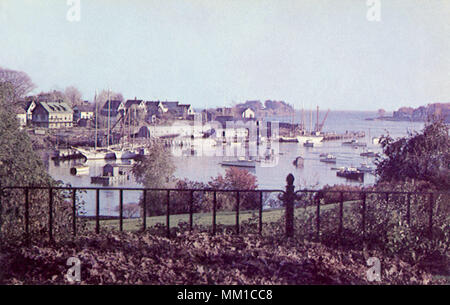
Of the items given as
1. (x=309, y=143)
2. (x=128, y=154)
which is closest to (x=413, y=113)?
(x=309, y=143)

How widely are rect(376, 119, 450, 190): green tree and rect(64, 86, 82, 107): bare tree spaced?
56.0 ft

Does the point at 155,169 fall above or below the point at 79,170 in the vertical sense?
above

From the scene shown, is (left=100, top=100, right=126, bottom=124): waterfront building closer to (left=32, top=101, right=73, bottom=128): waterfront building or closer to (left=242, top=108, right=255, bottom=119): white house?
(left=32, top=101, right=73, bottom=128): waterfront building

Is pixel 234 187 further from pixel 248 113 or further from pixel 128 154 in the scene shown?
pixel 128 154

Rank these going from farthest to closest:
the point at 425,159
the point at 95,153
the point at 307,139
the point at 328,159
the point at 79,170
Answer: the point at 307,139
the point at 328,159
the point at 95,153
the point at 79,170
the point at 425,159

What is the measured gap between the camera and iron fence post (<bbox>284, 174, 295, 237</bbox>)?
7.23 m

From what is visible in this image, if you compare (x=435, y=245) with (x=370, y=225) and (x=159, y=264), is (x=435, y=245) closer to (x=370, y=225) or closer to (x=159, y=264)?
(x=370, y=225)

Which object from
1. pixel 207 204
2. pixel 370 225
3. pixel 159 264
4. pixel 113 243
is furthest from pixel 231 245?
pixel 207 204

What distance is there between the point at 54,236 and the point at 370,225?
5000 millimetres

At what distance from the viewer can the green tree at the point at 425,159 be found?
12.3 metres

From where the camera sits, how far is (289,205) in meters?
7.26

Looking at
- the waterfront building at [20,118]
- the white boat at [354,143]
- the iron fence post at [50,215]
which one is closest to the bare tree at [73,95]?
the waterfront building at [20,118]

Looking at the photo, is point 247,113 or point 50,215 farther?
point 247,113

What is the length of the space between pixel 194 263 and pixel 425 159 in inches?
355
